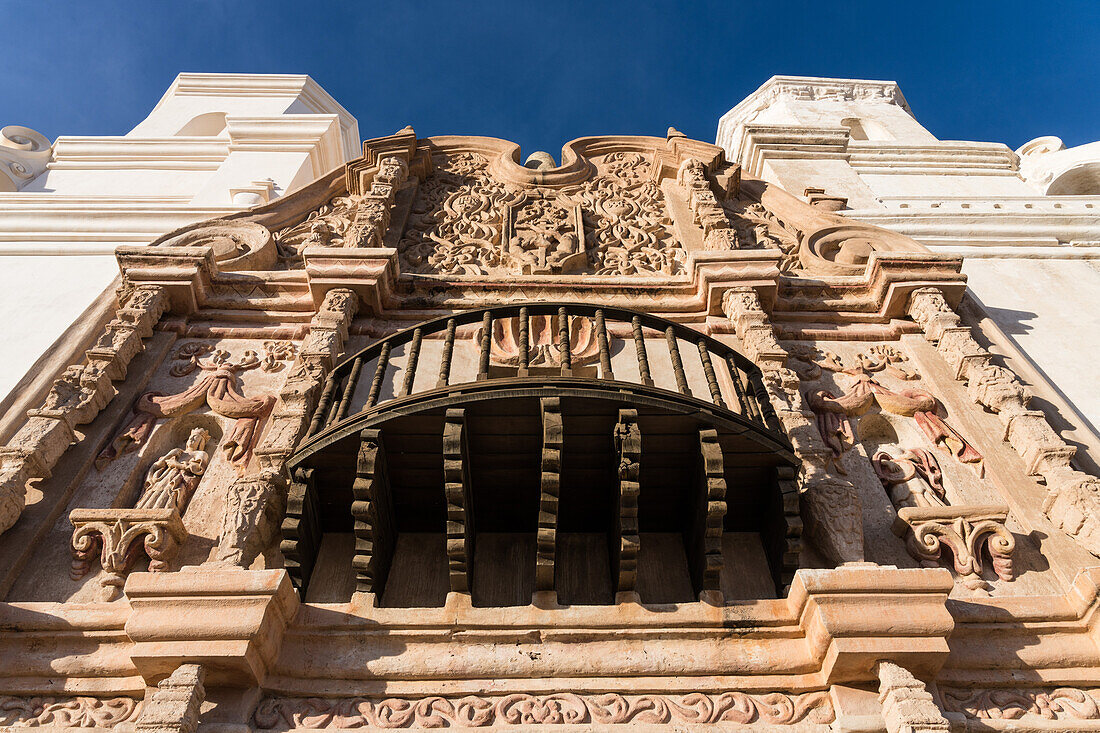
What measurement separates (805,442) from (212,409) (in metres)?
4.65

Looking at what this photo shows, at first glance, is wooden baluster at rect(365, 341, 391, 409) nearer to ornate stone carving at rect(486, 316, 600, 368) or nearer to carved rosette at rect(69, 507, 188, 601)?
ornate stone carving at rect(486, 316, 600, 368)

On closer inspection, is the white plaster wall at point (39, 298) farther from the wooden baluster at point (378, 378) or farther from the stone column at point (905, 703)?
the stone column at point (905, 703)

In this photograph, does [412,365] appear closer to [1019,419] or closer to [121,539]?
[121,539]

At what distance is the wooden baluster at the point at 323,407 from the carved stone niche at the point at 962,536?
406 centimetres

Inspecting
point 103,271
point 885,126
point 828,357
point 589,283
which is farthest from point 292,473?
point 885,126

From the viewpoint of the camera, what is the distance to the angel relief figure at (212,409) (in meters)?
6.16

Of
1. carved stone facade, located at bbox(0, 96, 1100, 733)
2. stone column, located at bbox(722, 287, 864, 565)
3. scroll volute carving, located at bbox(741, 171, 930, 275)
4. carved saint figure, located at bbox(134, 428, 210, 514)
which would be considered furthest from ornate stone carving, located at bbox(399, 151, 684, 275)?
carved saint figure, located at bbox(134, 428, 210, 514)

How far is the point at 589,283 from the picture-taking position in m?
7.95

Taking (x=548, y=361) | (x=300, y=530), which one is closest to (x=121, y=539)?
(x=300, y=530)

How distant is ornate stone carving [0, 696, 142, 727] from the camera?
4441 millimetres

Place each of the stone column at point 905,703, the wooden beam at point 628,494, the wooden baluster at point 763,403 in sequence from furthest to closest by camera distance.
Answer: the wooden baluster at point 763,403
the wooden beam at point 628,494
the stone column at point 905,703

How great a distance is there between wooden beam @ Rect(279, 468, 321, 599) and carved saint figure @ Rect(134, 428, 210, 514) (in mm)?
940

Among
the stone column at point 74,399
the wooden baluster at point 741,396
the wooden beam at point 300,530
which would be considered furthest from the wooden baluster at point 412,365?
the stone column at point 74,399

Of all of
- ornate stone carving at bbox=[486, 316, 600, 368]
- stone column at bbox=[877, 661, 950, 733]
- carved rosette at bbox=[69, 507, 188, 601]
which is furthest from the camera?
ornate stone carving at bbox=[486, 316, 600, 368]
